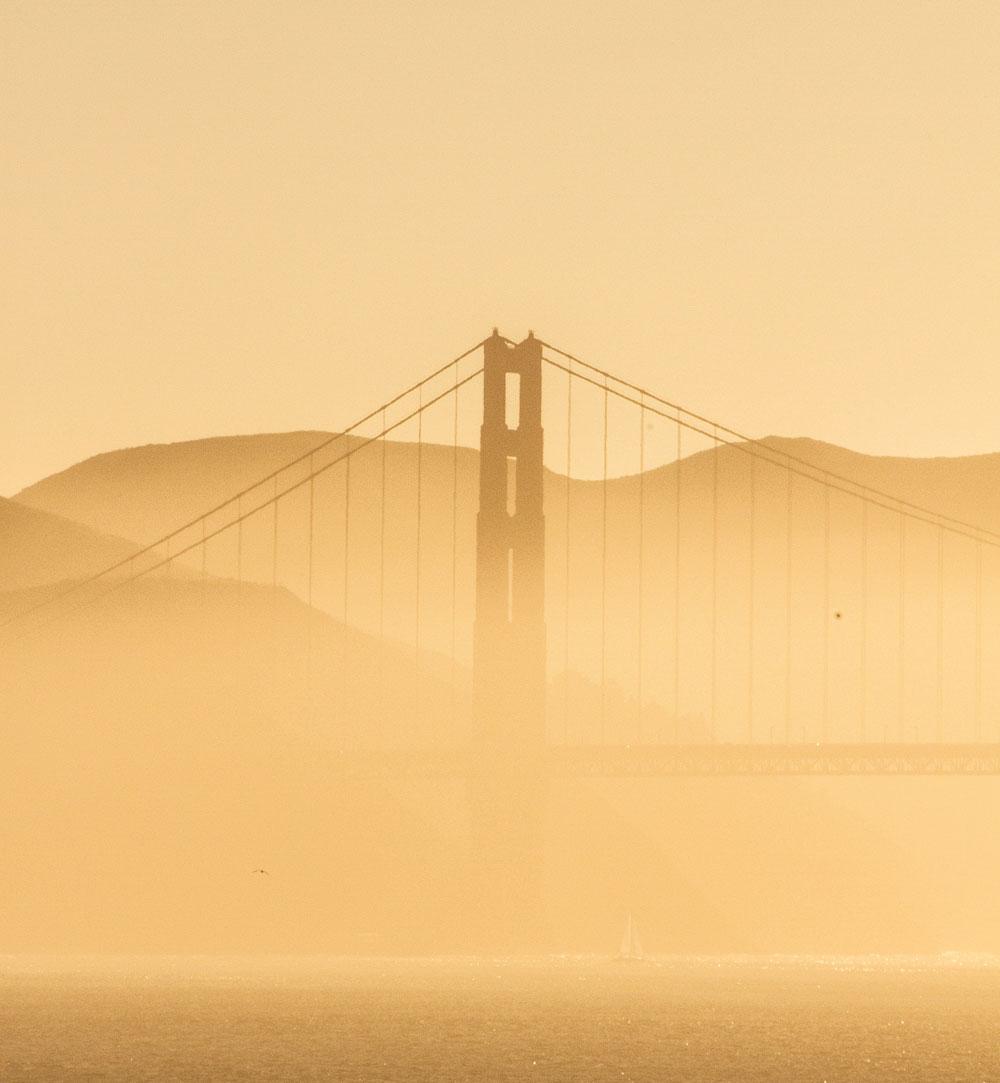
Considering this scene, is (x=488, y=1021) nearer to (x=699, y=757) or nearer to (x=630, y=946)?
(x=699, y=757)

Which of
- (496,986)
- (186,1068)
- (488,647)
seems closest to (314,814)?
(496,986)

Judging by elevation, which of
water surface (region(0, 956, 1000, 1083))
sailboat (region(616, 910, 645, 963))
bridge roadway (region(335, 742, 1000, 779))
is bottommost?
water surface (region(0, 956, 1000, 1083))

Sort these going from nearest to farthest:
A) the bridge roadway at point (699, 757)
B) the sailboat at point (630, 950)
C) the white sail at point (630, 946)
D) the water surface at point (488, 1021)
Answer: the water surface at point (488, 1021)
the bridge roadway at point (699, 757)
the sailboat at point (630, 950)
the white sail at point (630, 946)

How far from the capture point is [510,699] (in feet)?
390

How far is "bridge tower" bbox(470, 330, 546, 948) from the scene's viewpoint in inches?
4695

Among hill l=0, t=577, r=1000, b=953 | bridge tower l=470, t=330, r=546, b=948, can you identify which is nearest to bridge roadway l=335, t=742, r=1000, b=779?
bridge tower l=470, t=330, r=546, b=948

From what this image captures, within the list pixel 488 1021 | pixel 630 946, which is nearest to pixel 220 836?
pixel 630 946

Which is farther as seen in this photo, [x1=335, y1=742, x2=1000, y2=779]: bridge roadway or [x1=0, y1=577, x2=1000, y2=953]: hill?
[x1=0, y1=577, x2=1000, y2=953]: hill

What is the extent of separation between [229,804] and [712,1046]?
51.0 metres

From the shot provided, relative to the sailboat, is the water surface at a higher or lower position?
lower

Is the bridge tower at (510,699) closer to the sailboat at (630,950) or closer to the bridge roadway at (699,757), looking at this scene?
the bridge roadway at (699,757)

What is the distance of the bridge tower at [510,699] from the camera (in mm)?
119250

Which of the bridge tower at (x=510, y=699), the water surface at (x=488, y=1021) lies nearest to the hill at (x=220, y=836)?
the water surface at (x=488, y=1021)

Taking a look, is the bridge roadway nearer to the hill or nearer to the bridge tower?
the bridge tower
